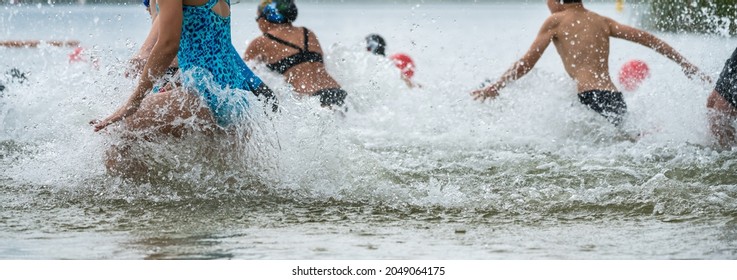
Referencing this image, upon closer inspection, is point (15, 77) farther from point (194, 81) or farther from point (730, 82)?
point (730, 82)

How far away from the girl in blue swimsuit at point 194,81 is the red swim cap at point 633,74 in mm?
5911

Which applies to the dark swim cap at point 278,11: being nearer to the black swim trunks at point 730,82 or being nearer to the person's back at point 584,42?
the person's back at point 584,42

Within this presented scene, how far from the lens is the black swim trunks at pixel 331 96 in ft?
25.5

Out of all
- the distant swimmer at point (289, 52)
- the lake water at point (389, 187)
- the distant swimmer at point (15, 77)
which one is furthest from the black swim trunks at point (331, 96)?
the distant swimmer at point (15, 77)

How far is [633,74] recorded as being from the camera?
412 inches

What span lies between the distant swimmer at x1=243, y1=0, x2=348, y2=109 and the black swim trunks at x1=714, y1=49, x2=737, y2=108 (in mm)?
2673

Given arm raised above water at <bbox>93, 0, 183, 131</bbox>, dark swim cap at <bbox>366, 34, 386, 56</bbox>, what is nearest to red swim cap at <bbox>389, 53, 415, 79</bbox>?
dark swim cap at <bbox>366, 34, 386, 56</bbox>

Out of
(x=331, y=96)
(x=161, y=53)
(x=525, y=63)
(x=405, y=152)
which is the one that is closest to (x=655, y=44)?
(x=525, y=63)

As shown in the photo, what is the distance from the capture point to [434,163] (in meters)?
6.52

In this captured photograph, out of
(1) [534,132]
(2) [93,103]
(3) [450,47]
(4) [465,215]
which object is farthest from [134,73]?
(3) [450,47]

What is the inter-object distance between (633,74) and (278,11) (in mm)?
4218

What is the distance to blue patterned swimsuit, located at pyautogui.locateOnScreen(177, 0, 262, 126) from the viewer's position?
485cm

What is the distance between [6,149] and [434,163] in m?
2.84
